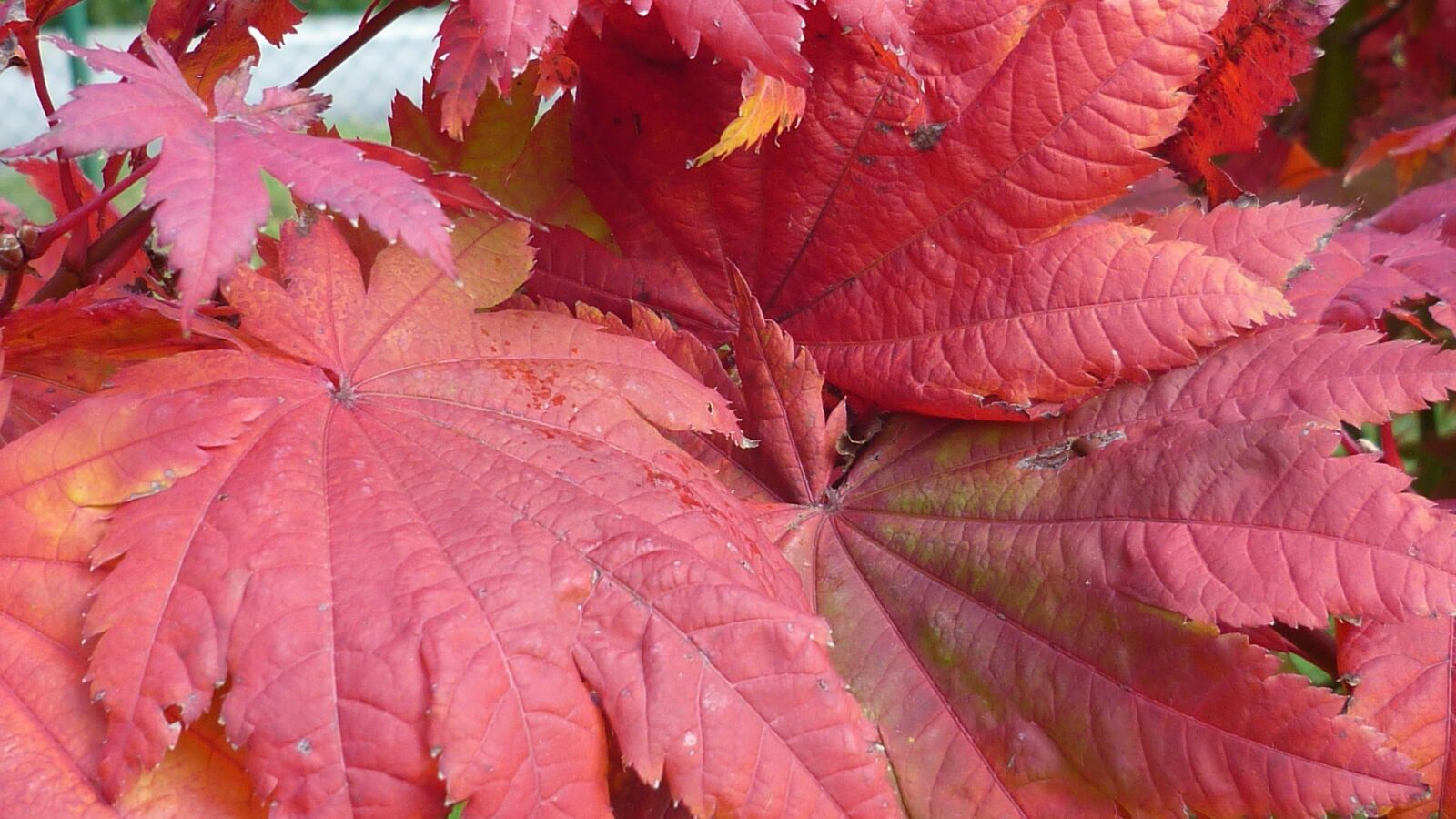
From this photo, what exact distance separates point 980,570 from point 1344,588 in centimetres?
15

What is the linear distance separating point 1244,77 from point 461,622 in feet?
1.83

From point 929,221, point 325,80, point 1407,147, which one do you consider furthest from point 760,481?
point 325,80

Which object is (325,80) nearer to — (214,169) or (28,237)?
(28,237)

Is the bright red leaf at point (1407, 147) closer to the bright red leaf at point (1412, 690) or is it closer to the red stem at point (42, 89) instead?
the bright red leaf at point (1412, 690)

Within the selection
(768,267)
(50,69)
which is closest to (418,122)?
(768,267)

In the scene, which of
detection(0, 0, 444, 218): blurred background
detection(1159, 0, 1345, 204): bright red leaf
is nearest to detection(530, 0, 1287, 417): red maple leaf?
detection(1159, 0, 1345, 204): bright red leaf

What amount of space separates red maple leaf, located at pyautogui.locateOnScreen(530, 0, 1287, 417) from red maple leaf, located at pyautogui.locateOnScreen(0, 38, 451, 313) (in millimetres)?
204

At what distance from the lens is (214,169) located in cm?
38

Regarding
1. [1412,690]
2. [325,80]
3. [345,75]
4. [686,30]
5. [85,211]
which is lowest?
[345,75]

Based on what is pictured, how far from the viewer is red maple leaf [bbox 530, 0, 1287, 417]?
55 centimetres

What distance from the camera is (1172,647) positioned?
19.3 inches

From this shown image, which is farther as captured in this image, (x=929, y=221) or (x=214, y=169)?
(x=929, y=221)

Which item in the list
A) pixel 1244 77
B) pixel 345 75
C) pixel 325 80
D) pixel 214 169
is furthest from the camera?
pixel 345 75

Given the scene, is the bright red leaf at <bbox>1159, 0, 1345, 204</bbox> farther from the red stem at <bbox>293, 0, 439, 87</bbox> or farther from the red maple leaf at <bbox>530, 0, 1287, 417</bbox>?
the red stem at <bbox>293, 0, 439, 87</bbox>
